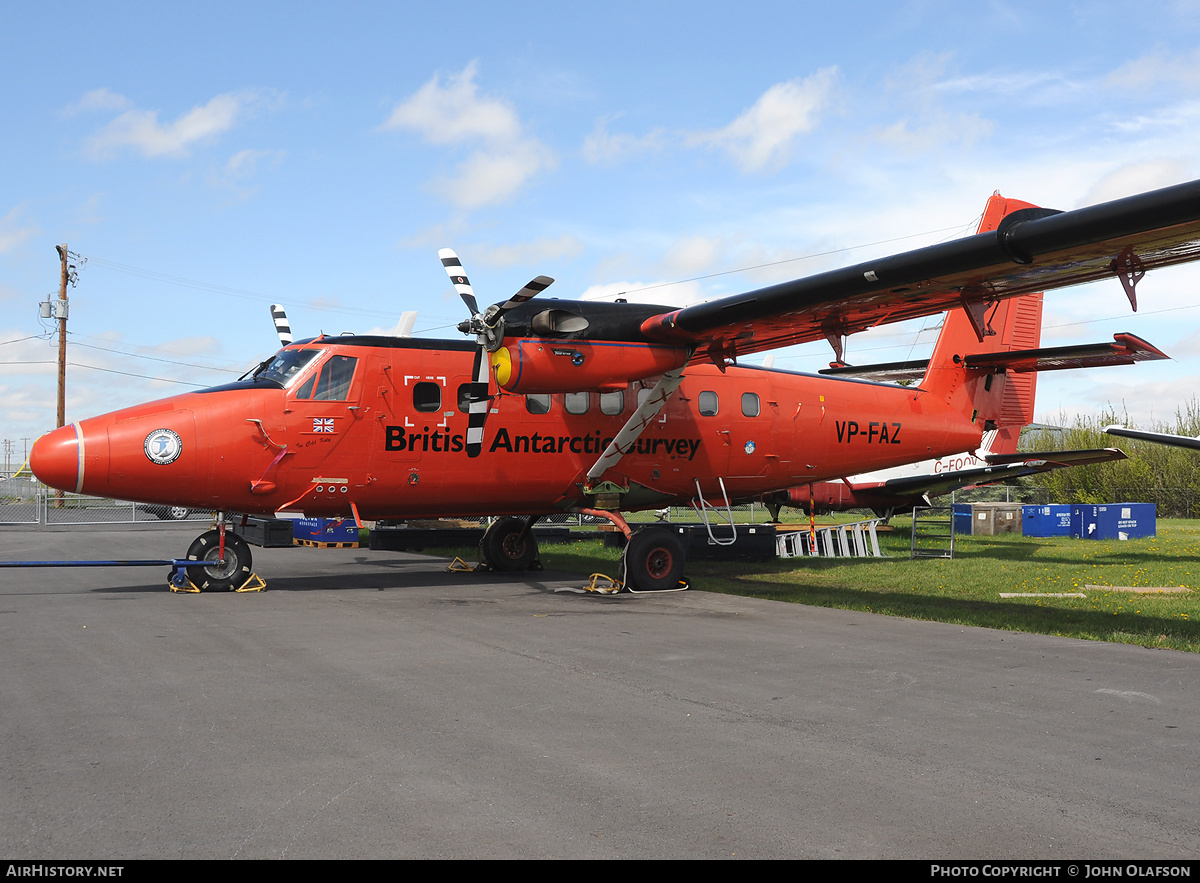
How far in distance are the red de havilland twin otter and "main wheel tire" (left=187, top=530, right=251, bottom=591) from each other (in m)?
0.03

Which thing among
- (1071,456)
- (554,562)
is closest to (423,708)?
(554,562)

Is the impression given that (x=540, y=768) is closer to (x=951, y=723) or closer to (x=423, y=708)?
(x=423, y=708)

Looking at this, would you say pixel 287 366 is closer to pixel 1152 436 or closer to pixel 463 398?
pixel 463 398

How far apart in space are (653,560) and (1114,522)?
72.6ft

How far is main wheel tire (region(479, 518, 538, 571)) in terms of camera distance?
16.7 meters

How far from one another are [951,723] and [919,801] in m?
1.74

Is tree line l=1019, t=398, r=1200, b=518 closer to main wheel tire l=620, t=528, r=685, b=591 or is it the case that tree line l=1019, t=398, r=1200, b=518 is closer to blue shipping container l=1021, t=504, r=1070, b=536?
blue shipping container l=1021, t=504, r=1070, b=536

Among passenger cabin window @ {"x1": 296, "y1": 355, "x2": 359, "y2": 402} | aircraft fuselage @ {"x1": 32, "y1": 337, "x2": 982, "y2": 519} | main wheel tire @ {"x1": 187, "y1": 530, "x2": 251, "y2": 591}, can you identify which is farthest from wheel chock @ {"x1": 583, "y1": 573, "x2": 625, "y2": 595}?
main wheel tire @ {"x1": 187, "y1": 530, "x2": 251, "y2": 591}

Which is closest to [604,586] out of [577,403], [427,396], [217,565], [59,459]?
[577,403]

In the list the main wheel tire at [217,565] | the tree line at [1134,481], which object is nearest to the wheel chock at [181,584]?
the main wheel tire at [217,565]

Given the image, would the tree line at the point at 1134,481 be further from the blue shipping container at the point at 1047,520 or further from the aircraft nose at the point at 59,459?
the aircraft nose at the point at 59,459

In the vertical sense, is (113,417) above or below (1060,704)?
above

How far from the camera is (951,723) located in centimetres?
608

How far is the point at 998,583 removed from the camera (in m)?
15.3
